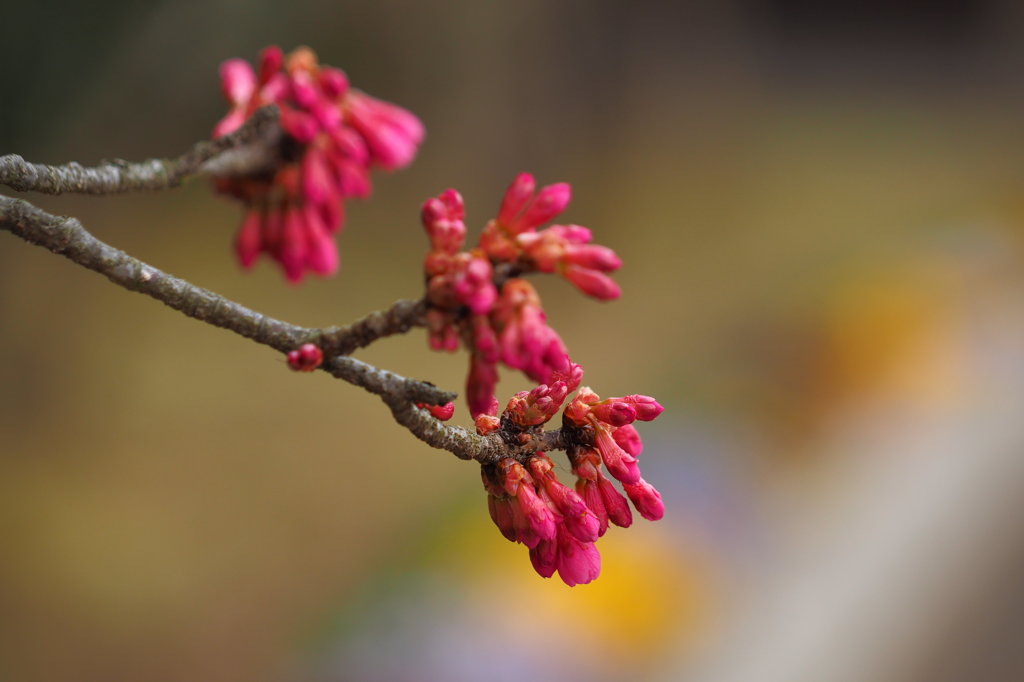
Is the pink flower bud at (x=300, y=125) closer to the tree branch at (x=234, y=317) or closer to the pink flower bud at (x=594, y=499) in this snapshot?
the tree branch at (x=234, y=317)

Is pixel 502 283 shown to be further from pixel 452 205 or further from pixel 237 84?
pixel 237 84

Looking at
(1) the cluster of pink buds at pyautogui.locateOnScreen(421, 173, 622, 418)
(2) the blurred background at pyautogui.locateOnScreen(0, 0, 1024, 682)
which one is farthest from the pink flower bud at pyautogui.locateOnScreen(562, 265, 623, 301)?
(2) the blurred background at pyautogui.locateOnScreen(0, 0, 1024, 682)

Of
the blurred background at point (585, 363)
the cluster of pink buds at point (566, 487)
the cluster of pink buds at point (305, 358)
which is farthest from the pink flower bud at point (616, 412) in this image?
the blurred background at point (585, 363)

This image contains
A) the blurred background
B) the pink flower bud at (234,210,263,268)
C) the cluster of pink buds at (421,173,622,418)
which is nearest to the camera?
the cluster of pink buds at (421,173,622,418)

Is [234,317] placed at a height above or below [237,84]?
below

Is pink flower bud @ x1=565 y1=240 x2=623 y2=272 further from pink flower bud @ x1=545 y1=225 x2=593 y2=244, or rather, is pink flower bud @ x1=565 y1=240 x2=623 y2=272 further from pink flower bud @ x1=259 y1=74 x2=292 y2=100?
pink flower bud @ x1=259 y1=74 x2=292 y2=100

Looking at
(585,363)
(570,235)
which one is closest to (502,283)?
(570,235)
